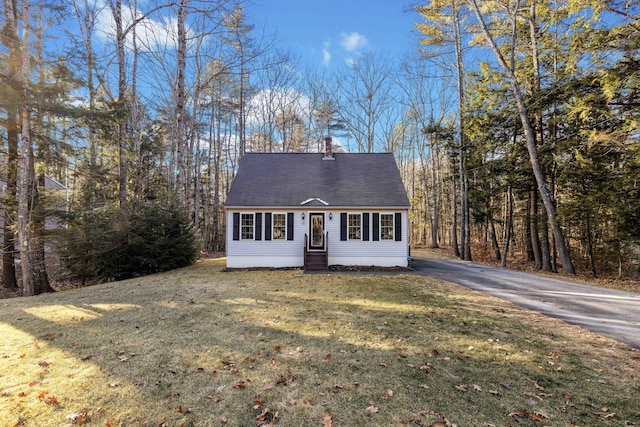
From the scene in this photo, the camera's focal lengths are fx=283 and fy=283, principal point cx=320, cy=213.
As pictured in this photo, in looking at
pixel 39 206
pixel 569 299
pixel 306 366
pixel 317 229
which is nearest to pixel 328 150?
pixel 317 229

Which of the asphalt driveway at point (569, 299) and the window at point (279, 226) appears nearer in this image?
the asphalt driveway at point (569, 299)

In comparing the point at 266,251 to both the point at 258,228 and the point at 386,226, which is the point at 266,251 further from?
the point at 386,226

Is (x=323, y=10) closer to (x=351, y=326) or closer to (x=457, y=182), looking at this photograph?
(x=457, y=182)

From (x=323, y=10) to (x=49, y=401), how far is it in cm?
1742

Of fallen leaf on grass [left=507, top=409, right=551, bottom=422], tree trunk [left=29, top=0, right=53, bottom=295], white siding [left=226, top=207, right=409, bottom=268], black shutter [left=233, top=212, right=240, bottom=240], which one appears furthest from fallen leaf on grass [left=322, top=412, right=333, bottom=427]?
tree trunk [left=29, top=0, right=53, bottom=295]

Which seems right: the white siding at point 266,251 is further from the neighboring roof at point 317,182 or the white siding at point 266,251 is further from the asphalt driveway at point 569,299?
the asphalt driveway at point 569,299

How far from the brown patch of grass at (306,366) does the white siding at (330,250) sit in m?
5.46

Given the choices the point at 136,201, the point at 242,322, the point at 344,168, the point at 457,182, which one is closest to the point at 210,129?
the point at 136,201

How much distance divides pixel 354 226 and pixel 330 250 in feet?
4.84

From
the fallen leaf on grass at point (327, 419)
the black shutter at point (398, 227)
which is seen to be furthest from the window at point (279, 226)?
the fallen leaf on grass at point (327, 419)

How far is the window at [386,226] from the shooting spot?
12258mm

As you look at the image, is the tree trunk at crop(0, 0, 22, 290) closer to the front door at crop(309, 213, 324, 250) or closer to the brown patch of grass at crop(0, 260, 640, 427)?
the brown patch of grass at crop(0, 260, 640, 427)

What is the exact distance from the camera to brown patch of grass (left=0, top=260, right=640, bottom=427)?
2.90 metres

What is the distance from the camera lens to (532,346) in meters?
4.39
